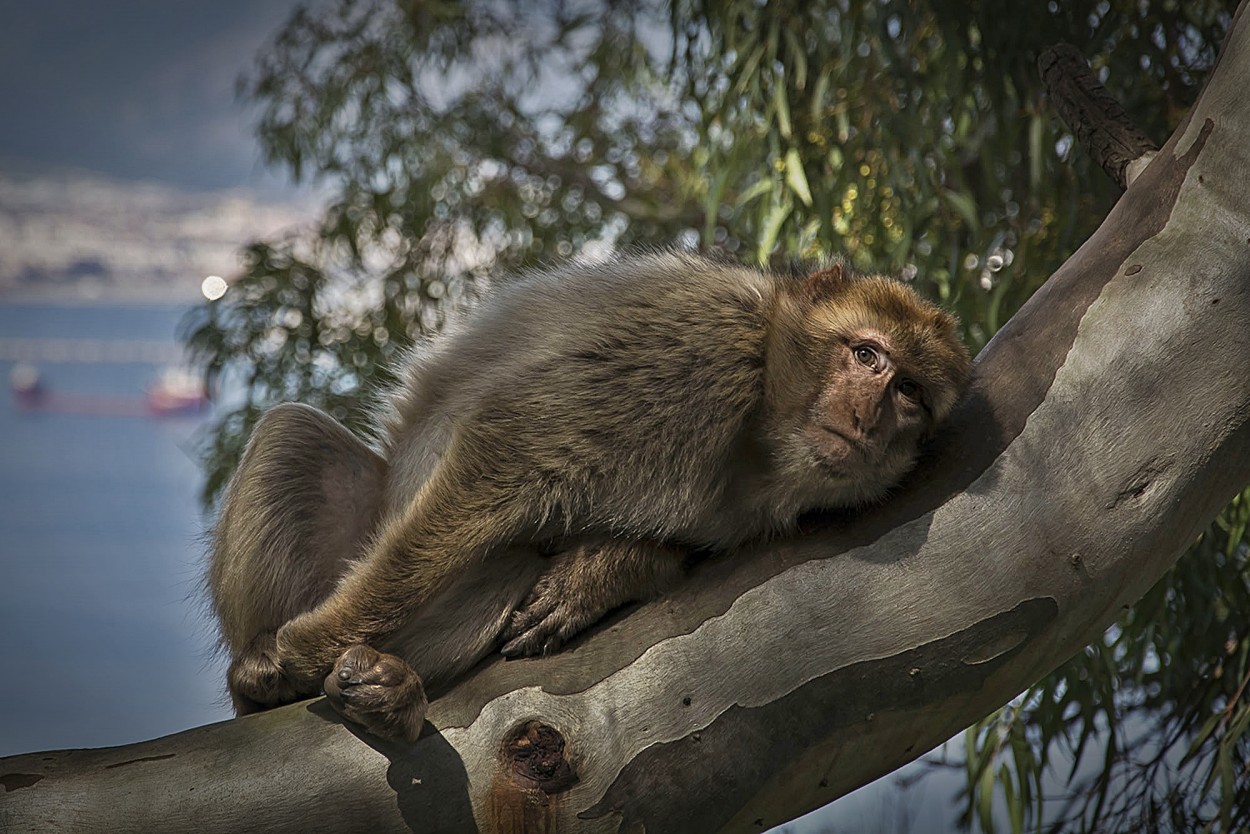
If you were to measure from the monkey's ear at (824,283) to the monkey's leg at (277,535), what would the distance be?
30.7 inches

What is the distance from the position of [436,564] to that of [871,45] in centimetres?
267

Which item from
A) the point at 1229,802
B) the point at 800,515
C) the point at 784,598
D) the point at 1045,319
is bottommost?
the point at 1229,802

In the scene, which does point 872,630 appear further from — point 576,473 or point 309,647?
point 309,647

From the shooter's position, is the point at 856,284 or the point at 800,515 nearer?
the point at 800,515

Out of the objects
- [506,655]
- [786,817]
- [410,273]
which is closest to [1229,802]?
[786,817]

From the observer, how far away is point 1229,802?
97.0 inches

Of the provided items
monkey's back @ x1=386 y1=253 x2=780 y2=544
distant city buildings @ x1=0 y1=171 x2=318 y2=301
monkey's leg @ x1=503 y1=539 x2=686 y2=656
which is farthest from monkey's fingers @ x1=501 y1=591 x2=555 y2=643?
distant city buildings @ x1=0 y1=171 x2=318 y2=301

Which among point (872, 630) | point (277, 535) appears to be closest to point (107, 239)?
point (277, 535)

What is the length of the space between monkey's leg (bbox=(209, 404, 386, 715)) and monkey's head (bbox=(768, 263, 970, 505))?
0.70m

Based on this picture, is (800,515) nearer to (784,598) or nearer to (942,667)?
(784,598)

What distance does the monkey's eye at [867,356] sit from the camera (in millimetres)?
1779

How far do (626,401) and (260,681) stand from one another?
0.66m

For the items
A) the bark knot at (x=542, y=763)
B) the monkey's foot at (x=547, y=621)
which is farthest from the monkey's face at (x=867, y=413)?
the bark knot at (x=542, y=763)

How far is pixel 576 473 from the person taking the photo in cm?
166
